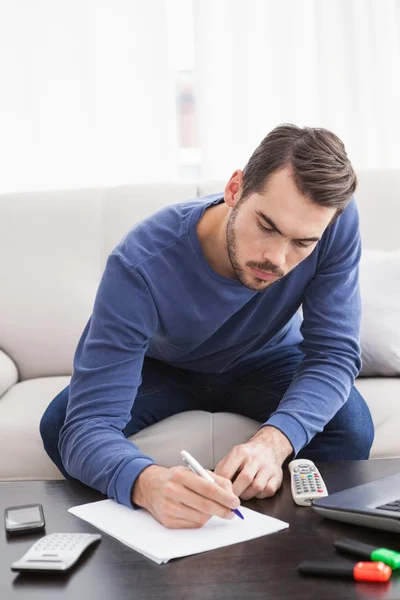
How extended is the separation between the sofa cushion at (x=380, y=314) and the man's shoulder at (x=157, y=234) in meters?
0.64

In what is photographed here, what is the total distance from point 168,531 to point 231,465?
7.6 inches

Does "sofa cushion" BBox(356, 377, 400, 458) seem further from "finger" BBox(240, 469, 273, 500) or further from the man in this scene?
"finger" BBox(240, 469, 273, 500)

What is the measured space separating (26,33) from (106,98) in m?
0.41

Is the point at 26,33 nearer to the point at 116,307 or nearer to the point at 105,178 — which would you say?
the point at 105,178

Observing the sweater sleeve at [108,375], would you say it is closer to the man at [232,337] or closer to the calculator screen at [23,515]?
the man at [232,337]

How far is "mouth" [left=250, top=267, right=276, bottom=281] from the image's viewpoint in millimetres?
1387

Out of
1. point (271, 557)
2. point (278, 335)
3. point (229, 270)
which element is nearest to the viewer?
point (271, 557)

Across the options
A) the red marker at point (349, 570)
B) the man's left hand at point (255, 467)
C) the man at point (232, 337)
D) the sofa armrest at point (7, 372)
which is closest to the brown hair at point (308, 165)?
the man at point (232, 337)

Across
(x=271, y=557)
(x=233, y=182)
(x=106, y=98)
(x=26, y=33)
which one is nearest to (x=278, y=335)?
(x=233, y=182)

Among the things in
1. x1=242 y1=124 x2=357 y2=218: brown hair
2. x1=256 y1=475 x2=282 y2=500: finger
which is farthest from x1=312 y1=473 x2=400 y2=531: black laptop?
x1=242 y1=124 x2=357 y2=218: brown hair

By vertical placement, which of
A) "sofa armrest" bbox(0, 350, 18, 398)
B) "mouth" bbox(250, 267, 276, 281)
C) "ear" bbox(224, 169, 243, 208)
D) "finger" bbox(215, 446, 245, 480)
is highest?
"ear" bbox(224, 169, 243, 208)

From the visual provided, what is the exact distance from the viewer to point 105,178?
300 cm

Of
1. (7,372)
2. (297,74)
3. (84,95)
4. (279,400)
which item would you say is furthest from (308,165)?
(84,95)

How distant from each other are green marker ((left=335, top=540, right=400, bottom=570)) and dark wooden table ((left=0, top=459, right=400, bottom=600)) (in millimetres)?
13
